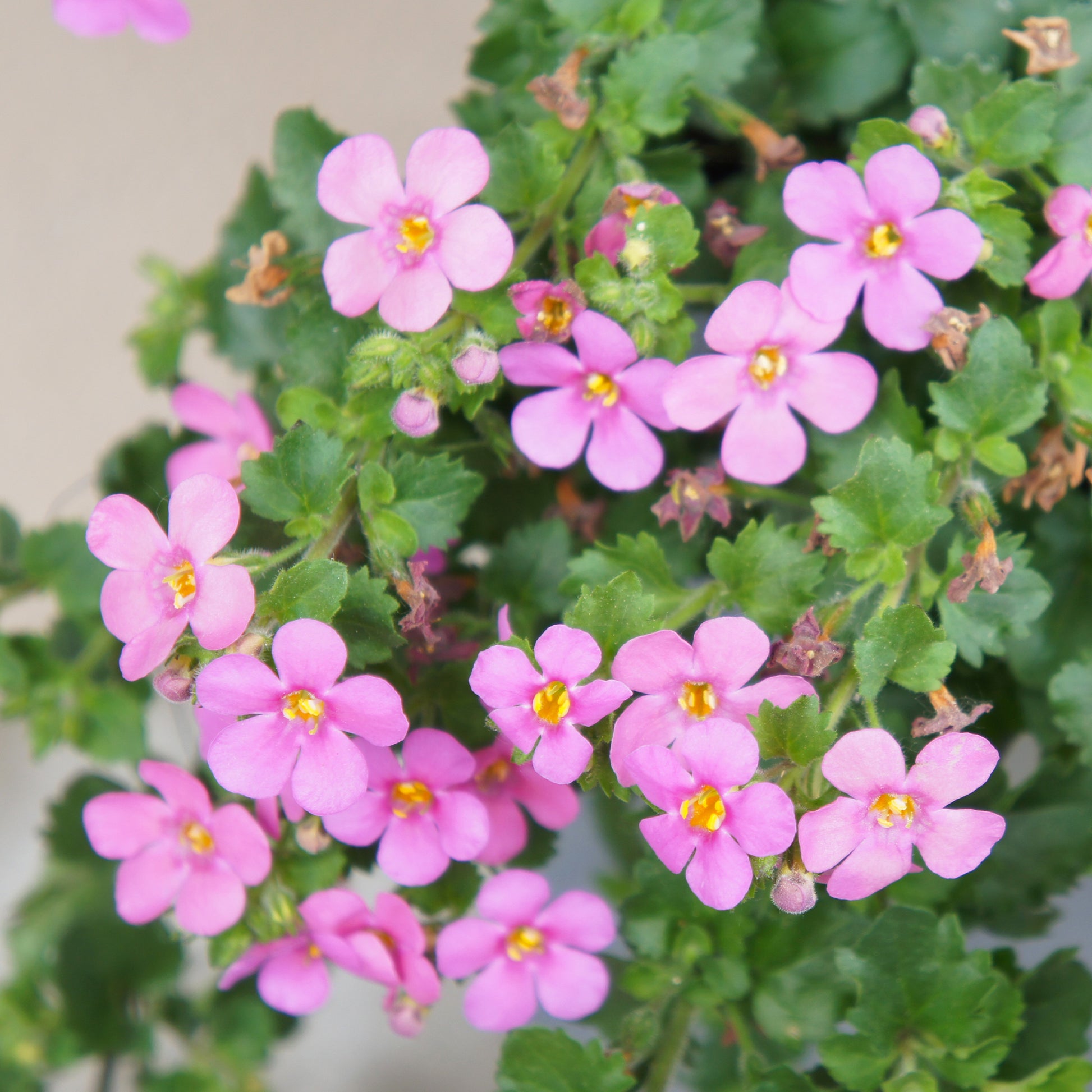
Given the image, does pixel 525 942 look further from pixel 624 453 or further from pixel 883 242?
pixel 883 242

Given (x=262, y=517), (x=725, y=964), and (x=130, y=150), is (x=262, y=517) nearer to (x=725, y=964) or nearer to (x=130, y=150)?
(x=725, y=964)

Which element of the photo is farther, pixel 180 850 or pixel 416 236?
pixel 180 850

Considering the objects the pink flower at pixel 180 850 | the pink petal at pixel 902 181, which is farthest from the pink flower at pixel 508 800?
the pink petal at pixel 902 181

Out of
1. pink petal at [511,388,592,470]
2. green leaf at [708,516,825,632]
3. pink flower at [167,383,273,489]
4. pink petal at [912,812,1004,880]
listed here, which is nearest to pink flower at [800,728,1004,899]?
pink petal at [912,812,1004,880]

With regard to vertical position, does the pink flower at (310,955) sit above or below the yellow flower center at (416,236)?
below

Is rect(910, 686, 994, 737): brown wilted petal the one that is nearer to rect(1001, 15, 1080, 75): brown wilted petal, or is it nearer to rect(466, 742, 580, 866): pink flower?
rect(466, 742, 580, 866): pink flower

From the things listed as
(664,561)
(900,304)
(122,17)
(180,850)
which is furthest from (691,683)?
(122,17)

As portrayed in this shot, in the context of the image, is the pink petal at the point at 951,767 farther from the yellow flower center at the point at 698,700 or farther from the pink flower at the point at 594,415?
the pink flower at the point at 594,415
